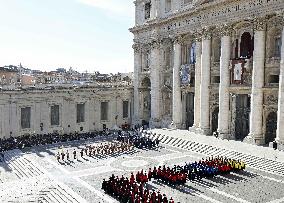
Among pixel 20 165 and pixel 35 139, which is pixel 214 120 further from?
pixel 20 165

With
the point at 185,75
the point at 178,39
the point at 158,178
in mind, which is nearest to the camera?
the point at 158,178

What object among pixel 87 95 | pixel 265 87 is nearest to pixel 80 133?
pixel 87 95

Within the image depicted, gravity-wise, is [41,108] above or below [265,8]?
below

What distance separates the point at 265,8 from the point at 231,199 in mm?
19752

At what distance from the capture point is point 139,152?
114ft

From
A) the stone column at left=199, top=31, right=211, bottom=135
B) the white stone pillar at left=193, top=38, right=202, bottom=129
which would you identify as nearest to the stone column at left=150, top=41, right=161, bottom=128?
the white stone pillar at left=193, top=38, right=202, bottom=129

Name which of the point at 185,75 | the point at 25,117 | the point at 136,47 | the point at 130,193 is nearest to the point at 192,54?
the point at 185,75

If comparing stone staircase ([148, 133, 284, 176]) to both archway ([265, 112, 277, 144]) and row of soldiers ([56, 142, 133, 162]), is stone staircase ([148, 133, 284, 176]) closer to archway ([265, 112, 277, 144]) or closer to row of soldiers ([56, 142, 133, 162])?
archway ([265, 112, 277, 144])

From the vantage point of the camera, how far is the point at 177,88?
44375 mm

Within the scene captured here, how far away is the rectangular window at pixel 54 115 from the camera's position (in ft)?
146

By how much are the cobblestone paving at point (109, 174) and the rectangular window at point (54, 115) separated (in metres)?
8.71

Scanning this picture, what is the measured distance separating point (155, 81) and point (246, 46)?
50.0ft

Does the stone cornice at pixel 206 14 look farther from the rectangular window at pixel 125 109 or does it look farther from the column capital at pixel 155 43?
the rectangular window at pixel 125 109

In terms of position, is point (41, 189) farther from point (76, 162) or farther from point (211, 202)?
point (211, 202)
